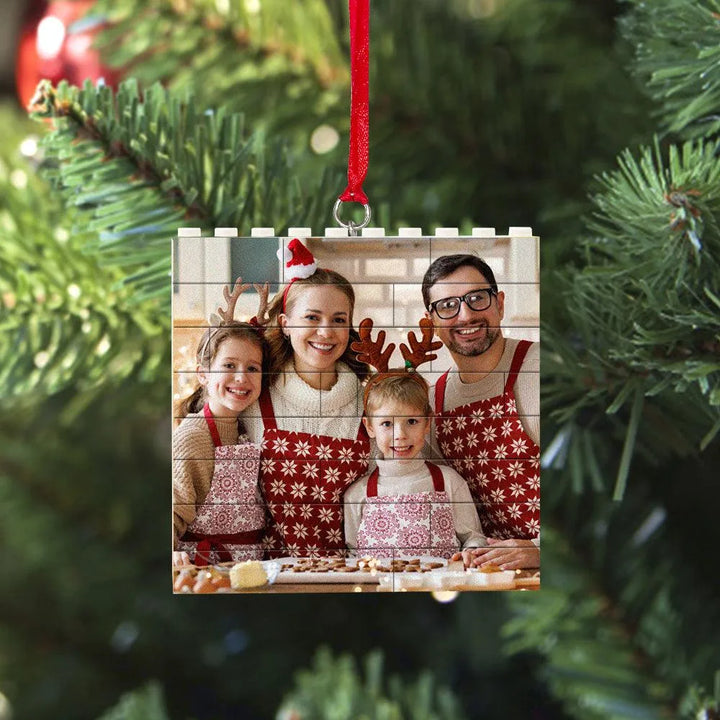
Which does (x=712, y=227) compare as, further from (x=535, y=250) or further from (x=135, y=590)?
(x=135, y=590)

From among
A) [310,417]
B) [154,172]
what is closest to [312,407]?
[310,417]

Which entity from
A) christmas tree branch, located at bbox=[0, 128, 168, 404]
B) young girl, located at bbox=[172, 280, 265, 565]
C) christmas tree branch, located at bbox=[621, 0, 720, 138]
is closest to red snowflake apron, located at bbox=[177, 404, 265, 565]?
young girl, located at bbox=[172, 280, 265, 565]

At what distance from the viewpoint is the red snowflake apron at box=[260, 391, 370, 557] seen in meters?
0.34

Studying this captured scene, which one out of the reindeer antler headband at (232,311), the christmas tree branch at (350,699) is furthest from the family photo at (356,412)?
the christmas tree branch at (350,699)

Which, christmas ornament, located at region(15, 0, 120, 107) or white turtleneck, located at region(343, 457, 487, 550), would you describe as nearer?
white turtleneck, located at region(343, 457, 487, 550)

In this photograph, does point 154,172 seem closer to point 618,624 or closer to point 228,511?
point 228,511

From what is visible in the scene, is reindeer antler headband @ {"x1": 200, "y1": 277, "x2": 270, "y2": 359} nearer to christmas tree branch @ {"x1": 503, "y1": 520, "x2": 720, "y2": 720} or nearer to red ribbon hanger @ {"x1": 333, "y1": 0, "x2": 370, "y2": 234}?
red ribbon hanger @ {"x1": 333, "y1": 0, "x2": 370, "y2": 234}

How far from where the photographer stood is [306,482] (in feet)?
1.11

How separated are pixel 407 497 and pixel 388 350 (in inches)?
2.1

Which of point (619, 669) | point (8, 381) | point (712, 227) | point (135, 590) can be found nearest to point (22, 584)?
point (135, 590)

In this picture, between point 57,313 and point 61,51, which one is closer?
point 57,313

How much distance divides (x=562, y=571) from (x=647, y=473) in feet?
0.30

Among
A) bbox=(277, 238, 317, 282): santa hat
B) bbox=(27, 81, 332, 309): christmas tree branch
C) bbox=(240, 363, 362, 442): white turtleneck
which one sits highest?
bbox=(27, 81, 332, 309): christmas tree branch

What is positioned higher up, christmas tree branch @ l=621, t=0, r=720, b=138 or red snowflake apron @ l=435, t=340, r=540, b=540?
christmas tree branch @ l=621, t=0, r=720, b=138
